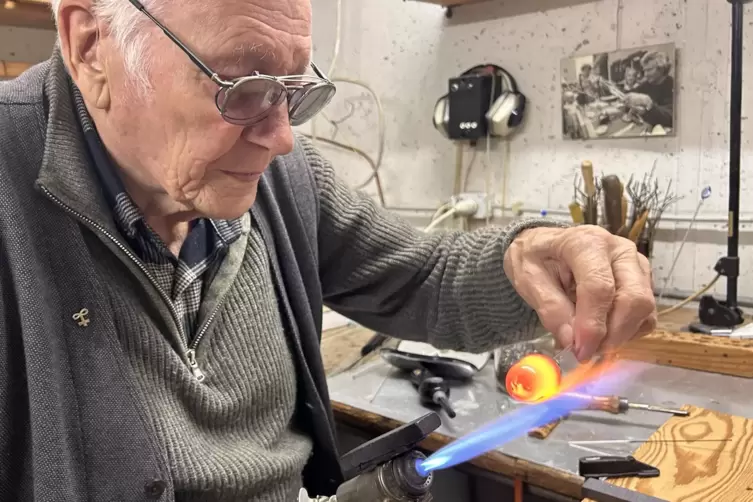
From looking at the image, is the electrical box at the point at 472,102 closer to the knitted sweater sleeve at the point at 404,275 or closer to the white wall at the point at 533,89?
the white wall at the point at 533,89

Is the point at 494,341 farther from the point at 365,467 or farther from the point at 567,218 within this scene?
the point at 567,218

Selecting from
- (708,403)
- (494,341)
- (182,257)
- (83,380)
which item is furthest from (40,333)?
(708,403)

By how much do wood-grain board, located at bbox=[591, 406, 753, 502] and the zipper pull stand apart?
54 cm

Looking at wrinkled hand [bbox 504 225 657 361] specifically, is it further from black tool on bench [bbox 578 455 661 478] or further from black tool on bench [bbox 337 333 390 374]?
black tool on bench [bbox 337 333 390 374]

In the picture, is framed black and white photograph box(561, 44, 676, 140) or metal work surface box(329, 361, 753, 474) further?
framed black and white photograph box(561, 44, 676, 140)

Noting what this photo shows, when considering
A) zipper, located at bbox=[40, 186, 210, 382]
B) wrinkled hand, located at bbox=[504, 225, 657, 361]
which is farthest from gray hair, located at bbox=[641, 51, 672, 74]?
zipper, located at bbox=[40, 186, 210, 382]

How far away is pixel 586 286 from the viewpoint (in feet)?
2.30

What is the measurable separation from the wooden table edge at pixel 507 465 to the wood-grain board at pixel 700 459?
0.10 meters

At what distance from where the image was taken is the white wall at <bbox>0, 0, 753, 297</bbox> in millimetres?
1546

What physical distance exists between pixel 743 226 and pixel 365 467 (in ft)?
4.28

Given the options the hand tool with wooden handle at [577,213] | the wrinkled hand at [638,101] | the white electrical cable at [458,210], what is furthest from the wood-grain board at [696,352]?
the white electrical cable at [458,210]

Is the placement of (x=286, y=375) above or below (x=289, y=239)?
below

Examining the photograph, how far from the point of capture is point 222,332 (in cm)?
89

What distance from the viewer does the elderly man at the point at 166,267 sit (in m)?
0.70
